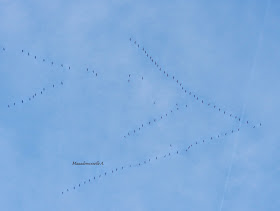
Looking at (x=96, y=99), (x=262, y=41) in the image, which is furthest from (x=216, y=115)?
(x=96, y=99)

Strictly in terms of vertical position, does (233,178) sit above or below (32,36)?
below

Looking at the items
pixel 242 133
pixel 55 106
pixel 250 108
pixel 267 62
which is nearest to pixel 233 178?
pixel 242 133

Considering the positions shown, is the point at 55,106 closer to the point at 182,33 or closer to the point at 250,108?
the point at 182,33

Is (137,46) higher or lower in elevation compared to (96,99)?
higher

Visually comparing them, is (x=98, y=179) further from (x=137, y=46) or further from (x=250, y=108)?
(x=250, y=108)

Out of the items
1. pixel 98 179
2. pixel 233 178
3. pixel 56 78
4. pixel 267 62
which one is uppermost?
pixel 267 62

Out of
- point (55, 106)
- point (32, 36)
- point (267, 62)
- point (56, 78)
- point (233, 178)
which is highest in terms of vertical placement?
point (267, 62)

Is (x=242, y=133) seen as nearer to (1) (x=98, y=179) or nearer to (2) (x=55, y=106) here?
(1) (x=98, y=179)
